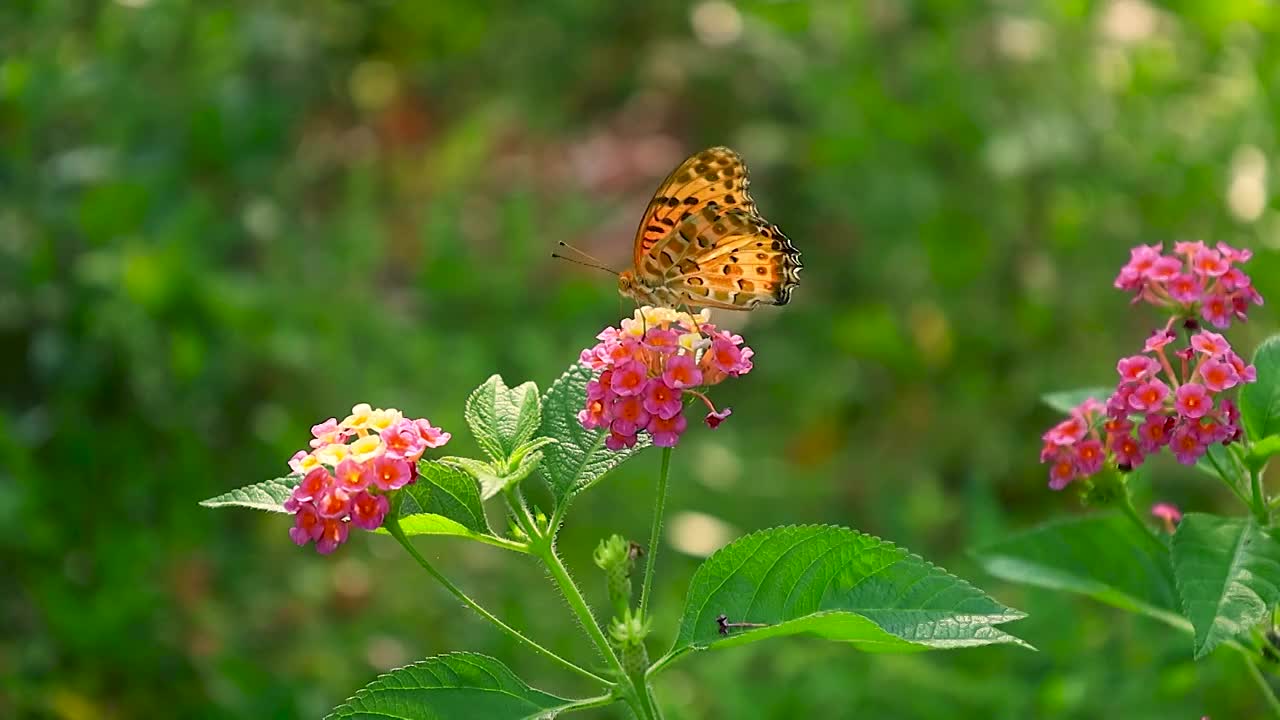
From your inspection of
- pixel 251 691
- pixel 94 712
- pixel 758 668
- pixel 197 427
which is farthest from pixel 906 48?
pixel 94 712

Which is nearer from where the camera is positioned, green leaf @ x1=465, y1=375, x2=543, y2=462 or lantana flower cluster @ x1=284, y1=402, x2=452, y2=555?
lantana flower cluster @ x1=284, y1=402, x2=452, y2=555

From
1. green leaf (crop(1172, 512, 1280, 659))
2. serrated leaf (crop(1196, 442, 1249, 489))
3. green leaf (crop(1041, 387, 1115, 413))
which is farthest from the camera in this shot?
green leaf (crop(1041, 387, 1115, 413))

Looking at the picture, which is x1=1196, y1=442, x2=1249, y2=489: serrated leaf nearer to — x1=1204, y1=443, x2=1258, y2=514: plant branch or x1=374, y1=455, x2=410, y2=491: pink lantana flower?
x1=1204, y1=443, x2=1258, y2=514: plant branch

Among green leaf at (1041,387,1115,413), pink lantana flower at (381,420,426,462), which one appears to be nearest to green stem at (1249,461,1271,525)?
green leaf at (1041,387,1115,413)

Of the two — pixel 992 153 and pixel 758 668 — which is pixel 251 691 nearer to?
pixel 758 668

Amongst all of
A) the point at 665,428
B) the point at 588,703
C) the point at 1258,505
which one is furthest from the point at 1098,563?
the point at 588,703

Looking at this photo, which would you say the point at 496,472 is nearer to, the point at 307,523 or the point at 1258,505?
the point at 307,523

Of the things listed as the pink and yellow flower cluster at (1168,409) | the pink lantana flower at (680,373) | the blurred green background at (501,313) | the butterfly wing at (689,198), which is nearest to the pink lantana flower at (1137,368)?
the pink and yellow flower cluster at (1168,409)
